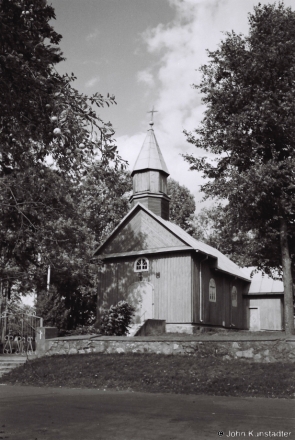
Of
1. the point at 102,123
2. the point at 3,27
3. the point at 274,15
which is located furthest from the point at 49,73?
the point at 274,15

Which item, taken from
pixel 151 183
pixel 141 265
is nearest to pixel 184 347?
pixel 141 265

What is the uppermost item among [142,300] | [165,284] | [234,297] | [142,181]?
[142,181]

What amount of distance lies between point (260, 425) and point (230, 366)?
663 cm

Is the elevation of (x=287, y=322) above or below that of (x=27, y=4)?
below

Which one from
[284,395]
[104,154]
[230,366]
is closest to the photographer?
[104,154]

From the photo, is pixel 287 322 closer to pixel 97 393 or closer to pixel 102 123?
pixel 97 393

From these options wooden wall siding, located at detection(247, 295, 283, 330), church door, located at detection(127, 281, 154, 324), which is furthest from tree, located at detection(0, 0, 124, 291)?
wooden wall siding, located at detection(247, 295, 283, 330)

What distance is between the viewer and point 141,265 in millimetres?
26250

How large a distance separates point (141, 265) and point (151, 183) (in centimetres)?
526

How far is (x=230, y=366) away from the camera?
1329 centimetres

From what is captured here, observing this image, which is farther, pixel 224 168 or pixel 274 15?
pixel 224 168

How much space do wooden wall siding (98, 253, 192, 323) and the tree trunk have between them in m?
4.83

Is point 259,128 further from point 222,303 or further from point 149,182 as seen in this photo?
point 222,303

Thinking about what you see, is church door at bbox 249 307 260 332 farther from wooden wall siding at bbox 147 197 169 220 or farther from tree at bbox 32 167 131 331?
wooden wall siding at bbox 147 197 169 220
